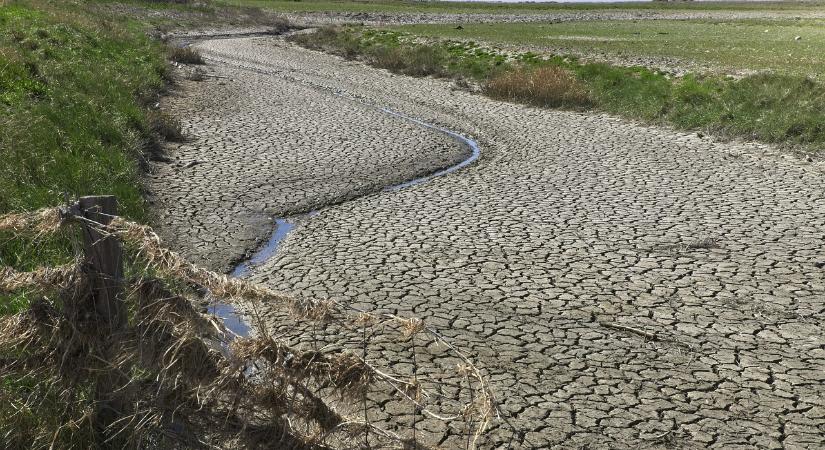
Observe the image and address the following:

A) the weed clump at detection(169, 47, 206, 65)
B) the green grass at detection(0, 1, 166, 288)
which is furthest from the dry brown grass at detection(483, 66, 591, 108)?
the weed clump at detection(169, 47, 206, 65)

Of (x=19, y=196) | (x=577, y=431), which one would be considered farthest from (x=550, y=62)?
(x=577, y=431)

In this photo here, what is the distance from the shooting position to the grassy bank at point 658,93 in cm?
1653

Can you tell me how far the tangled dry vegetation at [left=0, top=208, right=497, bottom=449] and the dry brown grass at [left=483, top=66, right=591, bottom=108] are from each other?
673 inches

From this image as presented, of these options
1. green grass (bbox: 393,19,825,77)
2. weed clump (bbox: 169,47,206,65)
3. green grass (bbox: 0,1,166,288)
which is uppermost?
green grass (bbox: 0,1,166,288)

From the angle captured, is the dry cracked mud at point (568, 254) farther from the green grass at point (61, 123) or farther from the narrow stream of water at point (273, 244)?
the green grass at point (61, 123)

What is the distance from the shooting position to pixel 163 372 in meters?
4.21

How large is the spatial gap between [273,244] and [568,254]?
3.17 metres

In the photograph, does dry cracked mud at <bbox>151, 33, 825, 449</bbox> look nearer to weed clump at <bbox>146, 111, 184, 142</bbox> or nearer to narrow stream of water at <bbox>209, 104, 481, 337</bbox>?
narrow stream of water at <bbox>209, 104, 481, 337</bbox>

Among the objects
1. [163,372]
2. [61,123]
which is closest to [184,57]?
[61,123]

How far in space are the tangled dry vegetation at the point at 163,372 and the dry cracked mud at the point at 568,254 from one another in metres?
1.38

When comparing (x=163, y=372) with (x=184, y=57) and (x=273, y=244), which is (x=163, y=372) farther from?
(x=184, y=57)

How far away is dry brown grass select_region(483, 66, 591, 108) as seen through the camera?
20828mm

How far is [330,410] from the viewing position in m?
4.32

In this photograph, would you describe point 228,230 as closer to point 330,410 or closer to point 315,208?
point 315,208
